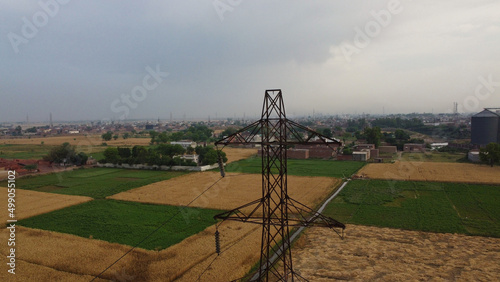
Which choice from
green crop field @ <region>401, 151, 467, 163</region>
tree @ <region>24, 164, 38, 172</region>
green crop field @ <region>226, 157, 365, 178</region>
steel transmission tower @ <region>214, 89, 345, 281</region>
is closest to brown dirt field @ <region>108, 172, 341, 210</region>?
green crop field @ <region>226, 157, 365, 178</region>

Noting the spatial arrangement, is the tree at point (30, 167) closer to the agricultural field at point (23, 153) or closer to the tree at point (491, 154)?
the agricultural field at point (23, 153)

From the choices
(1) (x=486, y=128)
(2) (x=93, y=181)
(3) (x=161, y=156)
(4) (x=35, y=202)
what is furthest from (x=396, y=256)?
(1) (x=486, y=128)

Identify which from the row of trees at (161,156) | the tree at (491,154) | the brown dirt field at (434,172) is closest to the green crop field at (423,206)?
the brown dirt field at (434,172)

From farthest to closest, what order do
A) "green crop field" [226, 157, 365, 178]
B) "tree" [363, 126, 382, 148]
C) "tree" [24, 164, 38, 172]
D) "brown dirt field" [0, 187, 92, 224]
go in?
"tree" [363, 126, 382, 148] < "tree" [24, 164, 38, 172] < "green crop field" [226, 157, 365, 178] < "brown dirt field" [0, 187, 92, 224]

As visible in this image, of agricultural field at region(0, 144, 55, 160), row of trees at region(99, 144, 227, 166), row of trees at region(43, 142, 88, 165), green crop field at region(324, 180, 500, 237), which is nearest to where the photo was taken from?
green crop field at region(324, 180, 500, 237)

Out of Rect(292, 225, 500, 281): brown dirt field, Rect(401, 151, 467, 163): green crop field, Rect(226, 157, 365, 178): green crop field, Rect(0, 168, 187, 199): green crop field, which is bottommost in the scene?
Rect(292, 225, 500, 281): brown dirt field

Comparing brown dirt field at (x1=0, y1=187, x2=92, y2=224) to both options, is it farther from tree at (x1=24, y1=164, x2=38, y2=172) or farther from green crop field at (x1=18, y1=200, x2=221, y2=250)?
tree at (x1=24, y1=164, x2=38, y2=172)
